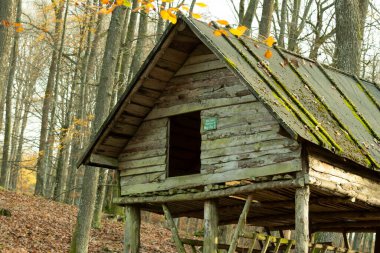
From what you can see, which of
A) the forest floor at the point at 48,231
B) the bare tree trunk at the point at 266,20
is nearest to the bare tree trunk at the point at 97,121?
the forest floor at the point at 48,231

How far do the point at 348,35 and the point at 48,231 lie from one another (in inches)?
432

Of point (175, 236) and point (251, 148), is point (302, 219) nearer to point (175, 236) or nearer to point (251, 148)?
point (251, 148)

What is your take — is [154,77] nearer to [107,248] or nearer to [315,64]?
[315,64]

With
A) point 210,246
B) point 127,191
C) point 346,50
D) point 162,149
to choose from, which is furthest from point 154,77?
point 346,50

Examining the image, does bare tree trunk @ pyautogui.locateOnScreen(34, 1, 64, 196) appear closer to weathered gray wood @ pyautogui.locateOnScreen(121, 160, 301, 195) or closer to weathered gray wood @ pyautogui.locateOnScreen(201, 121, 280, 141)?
weathered gray wood @ pyautogui.locateOnScreen(121, 160, 301, 195)

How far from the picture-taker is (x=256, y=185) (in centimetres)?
1066

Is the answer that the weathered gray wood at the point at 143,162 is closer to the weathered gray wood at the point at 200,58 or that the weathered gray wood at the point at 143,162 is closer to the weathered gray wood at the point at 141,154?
the weathered gray wood at the point at 141,154

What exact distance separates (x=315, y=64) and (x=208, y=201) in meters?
4.75

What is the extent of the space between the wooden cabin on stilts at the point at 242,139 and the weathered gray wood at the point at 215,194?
0.07 feet

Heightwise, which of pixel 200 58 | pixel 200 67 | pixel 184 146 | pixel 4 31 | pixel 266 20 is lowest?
pixel 184 146

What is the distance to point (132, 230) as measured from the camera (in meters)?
13.2

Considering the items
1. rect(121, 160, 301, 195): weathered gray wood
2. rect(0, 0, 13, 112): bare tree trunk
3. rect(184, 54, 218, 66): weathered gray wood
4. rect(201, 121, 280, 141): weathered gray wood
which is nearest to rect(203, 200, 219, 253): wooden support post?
rect(121, 160, 301, 195): weathered gray wood

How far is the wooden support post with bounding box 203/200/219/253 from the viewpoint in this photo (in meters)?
11.3

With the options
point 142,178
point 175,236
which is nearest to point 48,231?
point 142,178
